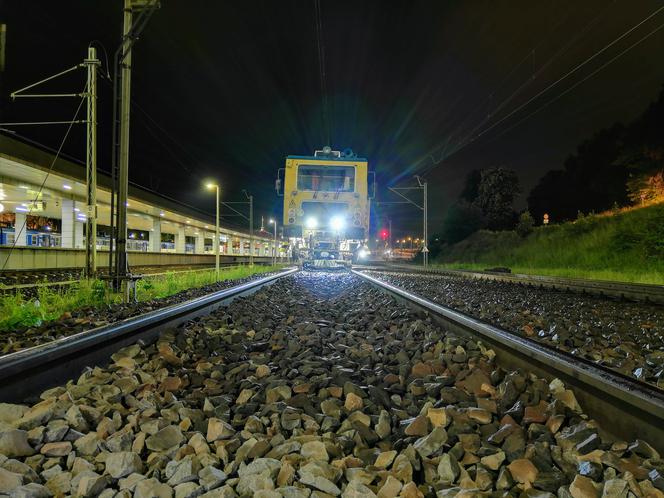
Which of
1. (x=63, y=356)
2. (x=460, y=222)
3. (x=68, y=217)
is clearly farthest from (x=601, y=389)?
(x=460, y=222)

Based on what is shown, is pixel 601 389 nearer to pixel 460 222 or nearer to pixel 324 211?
pixel 324 211

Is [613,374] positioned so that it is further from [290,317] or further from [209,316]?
[209,316]

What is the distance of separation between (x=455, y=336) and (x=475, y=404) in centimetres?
177

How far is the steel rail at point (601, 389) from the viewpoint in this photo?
77.4 inches

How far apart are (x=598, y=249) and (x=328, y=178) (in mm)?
14224

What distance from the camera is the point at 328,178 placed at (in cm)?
1708

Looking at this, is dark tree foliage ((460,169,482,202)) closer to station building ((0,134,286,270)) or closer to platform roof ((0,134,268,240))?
station building ((0,134,286,270))

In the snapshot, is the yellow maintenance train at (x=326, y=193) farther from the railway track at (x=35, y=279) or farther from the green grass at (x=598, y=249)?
the green grass at (x=598, y=249)

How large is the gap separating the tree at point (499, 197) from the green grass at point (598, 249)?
1764 centimetres

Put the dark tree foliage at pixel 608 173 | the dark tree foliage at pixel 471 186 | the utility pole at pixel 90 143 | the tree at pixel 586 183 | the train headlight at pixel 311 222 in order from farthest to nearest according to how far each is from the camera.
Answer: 1. the dark tree foliage at pixel 471 186
2. the tree at pixel 586 183
3. the dark tree foliage at pixel 608 173
4. the train headlight at pixel 311 222
5. the utility pole at pixel 90 143

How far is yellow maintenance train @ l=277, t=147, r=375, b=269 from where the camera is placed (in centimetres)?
1667

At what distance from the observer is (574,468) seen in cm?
195

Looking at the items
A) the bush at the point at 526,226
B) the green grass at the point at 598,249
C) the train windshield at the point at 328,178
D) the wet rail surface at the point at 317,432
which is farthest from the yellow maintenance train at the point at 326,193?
the bush at the point at 526,226

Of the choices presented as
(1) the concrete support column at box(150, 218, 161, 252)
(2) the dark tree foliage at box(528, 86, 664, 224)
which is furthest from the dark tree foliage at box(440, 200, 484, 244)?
(1) the concrete support column at box(150, 218, 161, 252)
